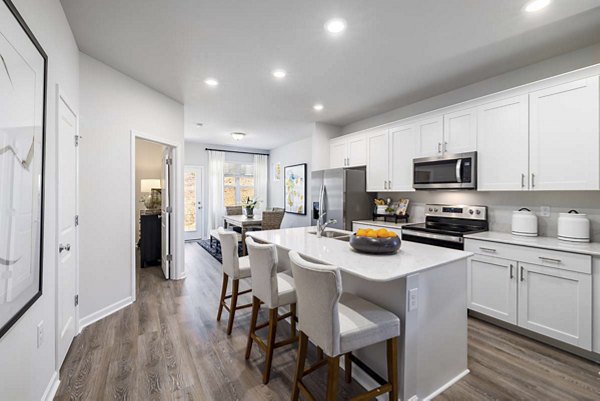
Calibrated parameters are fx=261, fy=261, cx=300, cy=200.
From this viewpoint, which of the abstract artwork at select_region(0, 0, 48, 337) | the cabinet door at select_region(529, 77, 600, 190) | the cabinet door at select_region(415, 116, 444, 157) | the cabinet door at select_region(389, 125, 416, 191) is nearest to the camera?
the abstract artwork at select_region(0, 0, 48, 337)

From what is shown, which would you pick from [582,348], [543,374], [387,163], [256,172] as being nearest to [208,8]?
[387,163]

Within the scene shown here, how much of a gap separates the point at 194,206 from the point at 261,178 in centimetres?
206

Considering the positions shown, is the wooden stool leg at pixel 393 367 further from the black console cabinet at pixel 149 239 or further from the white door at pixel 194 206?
the white door at pixel 194 206

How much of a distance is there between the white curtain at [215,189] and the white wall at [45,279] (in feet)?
16.4

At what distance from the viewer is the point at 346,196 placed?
4.09 meters

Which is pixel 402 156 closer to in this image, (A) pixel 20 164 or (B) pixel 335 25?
(B) pixel 335 25

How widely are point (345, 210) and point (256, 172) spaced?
4427 millimetres

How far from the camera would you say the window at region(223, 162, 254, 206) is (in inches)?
297

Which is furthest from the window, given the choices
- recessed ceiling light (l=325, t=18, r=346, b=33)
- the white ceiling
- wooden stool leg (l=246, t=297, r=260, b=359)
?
recessed ceiling light (l=325, t=18, r=346, b=33)

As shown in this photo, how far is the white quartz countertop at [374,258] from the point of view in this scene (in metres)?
1.44

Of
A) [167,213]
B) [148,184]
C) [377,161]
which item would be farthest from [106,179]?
[377,161]

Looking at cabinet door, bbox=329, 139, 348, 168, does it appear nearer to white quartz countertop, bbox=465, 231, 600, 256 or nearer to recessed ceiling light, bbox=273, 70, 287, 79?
recessed ceiling light, bbox=273, 70, 287, 79

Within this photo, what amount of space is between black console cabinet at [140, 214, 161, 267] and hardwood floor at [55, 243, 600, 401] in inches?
82.7

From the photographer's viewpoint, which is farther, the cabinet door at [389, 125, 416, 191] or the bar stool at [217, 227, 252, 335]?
the cabinet door at [389, 125, 416, 191]
